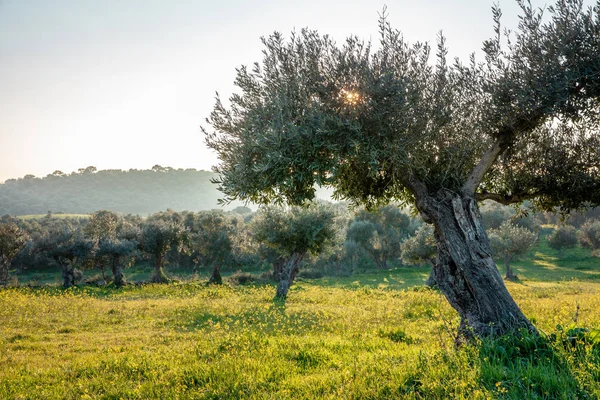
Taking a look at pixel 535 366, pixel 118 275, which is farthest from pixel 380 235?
pixel 535 366

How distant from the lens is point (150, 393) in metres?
7.64

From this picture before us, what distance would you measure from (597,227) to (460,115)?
6851 centimetres

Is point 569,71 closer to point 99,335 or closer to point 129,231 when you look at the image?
point 99,335

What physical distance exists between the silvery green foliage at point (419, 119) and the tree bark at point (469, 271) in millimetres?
792

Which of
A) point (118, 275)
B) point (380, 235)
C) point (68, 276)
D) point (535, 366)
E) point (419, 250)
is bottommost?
point (118, 275)

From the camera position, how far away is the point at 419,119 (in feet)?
32.1

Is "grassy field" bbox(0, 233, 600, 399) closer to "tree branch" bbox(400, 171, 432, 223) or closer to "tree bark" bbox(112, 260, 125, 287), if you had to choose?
"tree branch" bbox(400, 171, 432, 223)

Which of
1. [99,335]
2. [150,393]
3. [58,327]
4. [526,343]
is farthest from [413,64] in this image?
[58,327]

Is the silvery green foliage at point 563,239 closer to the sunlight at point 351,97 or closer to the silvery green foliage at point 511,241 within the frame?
the silvery green foliage at point 511,241

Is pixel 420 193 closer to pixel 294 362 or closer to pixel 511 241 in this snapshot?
pixel 294 362

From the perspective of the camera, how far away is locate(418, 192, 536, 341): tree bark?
8930mm

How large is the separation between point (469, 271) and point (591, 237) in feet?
231

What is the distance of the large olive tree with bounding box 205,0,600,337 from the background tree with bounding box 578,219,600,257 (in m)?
64.2

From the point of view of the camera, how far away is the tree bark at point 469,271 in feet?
29.3
